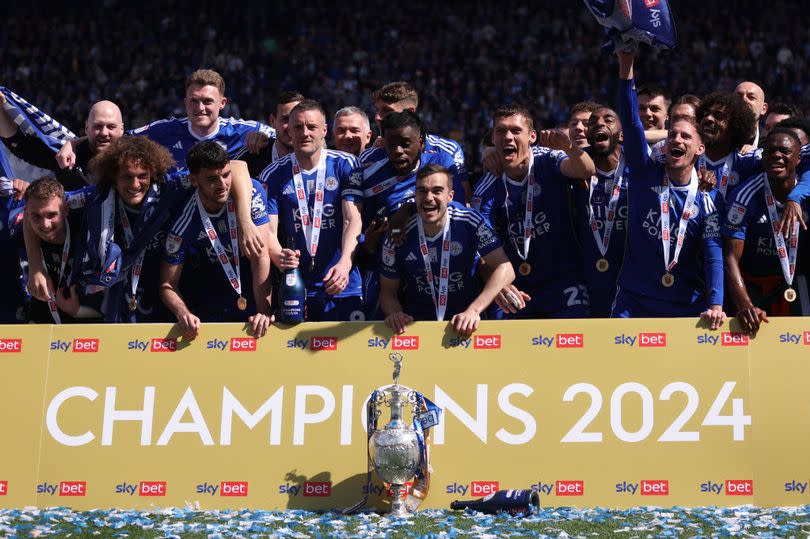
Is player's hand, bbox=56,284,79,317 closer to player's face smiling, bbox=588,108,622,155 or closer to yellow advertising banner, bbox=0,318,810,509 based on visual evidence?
yellow advertising banner, bbox=0,318,810,509

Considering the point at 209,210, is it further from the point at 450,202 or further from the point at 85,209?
the point at 450,202

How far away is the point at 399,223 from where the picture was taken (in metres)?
7.41

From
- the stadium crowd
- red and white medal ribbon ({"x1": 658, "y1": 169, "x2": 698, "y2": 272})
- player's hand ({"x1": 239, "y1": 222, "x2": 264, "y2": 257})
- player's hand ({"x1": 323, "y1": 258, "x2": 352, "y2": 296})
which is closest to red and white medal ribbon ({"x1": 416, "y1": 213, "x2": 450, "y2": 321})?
the stadium crowd

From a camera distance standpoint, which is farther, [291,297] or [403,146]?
[403,146]

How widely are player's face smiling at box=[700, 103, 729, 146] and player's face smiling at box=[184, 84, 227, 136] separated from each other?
364 cm

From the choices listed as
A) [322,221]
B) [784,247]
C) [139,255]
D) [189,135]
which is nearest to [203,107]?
[189,135]

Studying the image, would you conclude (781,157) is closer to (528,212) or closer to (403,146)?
(528,212)

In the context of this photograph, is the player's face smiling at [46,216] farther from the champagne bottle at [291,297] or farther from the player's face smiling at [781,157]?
the player's face smiling at [781,157]

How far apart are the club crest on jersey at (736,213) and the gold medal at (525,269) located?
1391 mm

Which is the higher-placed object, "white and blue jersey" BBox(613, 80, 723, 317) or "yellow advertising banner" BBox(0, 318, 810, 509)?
"white and blue jersey" BBox(613, 80, 723, 317)

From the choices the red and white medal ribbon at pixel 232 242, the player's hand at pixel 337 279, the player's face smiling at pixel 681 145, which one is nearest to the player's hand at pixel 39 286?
the red and white medal ribbon at pixel 232 242

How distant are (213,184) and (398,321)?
4.95 feet

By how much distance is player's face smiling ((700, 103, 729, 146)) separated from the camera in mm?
7887

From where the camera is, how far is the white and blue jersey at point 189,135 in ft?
29.5
